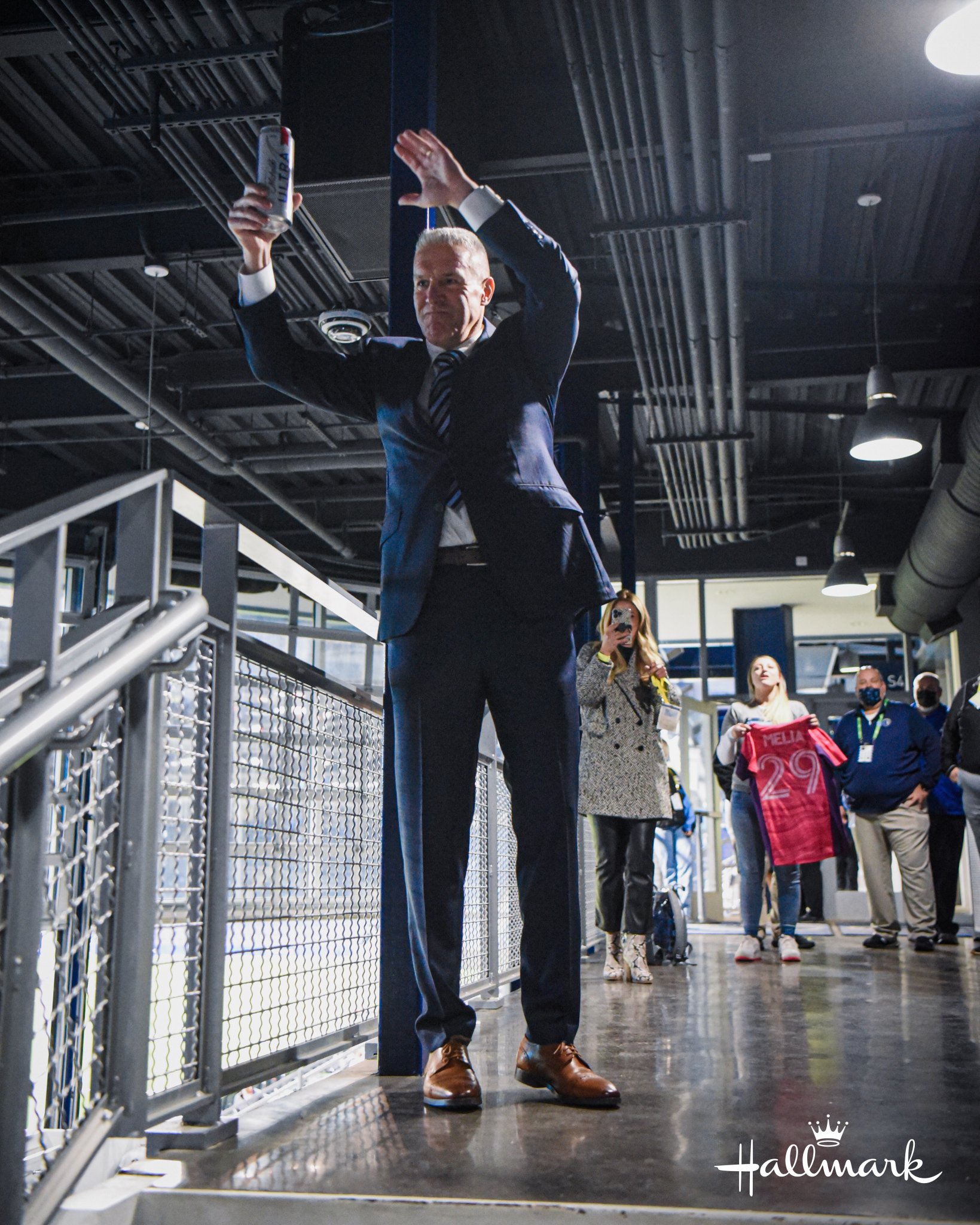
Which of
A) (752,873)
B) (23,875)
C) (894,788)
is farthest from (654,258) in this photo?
(23,875)

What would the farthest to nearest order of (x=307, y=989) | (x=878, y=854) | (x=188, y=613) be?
(x=878, y=854) → (x=307, y=989) → (x=188, y=613)

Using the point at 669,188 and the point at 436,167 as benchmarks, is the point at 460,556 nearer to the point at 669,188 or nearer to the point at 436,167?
the point at 436,167

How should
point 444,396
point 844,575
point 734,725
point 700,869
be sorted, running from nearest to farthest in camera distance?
point 444,396
point 734,725
point 844,575
point 700,869

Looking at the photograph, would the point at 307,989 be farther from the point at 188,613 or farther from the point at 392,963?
the point at 188,613

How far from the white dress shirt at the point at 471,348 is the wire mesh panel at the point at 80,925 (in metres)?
0.71

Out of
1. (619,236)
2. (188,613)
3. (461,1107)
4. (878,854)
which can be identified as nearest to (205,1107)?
(461,1107)

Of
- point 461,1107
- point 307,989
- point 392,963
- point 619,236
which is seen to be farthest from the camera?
point 619,236

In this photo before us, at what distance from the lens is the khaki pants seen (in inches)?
268

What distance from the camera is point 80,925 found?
182cm

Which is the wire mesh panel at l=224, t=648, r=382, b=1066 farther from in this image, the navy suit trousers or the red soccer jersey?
the red soccer jersey

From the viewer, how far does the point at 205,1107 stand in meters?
1.85

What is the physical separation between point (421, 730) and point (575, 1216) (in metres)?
0.90

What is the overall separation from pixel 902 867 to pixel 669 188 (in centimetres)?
413

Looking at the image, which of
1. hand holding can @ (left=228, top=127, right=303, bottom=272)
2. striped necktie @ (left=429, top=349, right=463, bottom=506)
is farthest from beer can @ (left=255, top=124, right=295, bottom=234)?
striped necktie @ (left=429, top=349, right=463, bottom=506)
